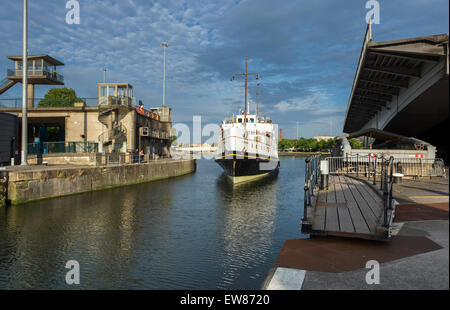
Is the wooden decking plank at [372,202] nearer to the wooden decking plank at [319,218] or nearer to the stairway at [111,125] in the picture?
the wooden decking plank at [319,218]

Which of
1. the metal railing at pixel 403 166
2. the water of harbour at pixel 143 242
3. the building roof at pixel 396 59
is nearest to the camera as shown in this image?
the water of harbour at pixel 143 242

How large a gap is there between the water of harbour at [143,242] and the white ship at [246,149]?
10754 mm

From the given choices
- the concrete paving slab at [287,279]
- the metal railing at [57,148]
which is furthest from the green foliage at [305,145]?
the concrete paving slab at [287,279]

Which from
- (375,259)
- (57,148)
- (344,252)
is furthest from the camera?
(57,148)

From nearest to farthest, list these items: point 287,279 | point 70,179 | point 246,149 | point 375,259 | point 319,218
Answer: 1. point 287,279
2. point 375,259
3. point 319,218
4. point 70,179
5. point 246,149

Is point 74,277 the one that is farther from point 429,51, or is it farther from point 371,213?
point 429,51

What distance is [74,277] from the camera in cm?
757

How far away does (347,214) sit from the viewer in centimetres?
695

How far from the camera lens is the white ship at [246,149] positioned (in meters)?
29.3

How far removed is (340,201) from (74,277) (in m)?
7.38

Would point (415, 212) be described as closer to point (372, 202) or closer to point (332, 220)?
point (372, 202)

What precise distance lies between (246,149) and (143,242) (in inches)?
853

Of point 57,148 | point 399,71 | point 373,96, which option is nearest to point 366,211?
point 399,71

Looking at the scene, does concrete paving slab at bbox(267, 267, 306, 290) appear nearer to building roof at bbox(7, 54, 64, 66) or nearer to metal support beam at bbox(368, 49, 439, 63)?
metal support beam at bbox(368, 49, 439, 63)
